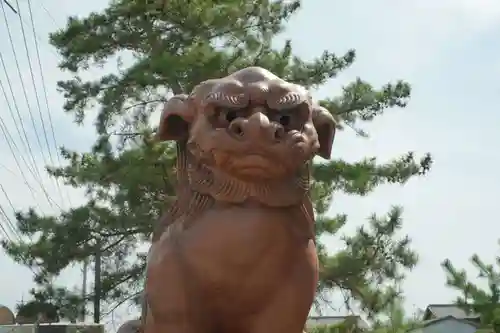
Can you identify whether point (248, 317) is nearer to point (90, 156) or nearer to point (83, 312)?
point (90, 156)

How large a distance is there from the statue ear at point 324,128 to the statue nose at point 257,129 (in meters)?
0.33

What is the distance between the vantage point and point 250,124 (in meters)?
2.84

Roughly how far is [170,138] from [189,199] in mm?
306

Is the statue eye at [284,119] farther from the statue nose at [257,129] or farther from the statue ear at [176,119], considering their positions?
the statue ear at [176,119]

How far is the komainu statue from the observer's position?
2865mm

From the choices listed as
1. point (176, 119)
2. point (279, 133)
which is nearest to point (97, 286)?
point (176, 119)

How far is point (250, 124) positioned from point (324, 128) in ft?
1.62

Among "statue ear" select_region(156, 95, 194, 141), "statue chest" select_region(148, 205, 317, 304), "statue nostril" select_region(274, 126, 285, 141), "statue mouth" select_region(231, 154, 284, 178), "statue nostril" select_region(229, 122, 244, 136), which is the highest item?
"statue ear" select_region(156, 95, 194, 141)

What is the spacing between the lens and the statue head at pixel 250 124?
284 centimetres

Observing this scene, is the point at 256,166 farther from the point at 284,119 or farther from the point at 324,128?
the point at 324,128

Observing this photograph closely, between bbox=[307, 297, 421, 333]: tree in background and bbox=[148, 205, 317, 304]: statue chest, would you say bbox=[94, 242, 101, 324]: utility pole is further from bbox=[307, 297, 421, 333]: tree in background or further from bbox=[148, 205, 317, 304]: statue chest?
bbox=[148, 205, 317, 304]: statue chest

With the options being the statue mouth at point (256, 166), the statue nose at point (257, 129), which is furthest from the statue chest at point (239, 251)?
the statue nose at point (257, 129)

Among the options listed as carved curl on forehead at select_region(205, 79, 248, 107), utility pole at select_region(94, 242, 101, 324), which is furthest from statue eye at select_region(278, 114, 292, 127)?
utility pole at select_region(94, 242, 101, 324)

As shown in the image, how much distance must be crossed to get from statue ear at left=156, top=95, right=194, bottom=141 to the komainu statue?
88mm
